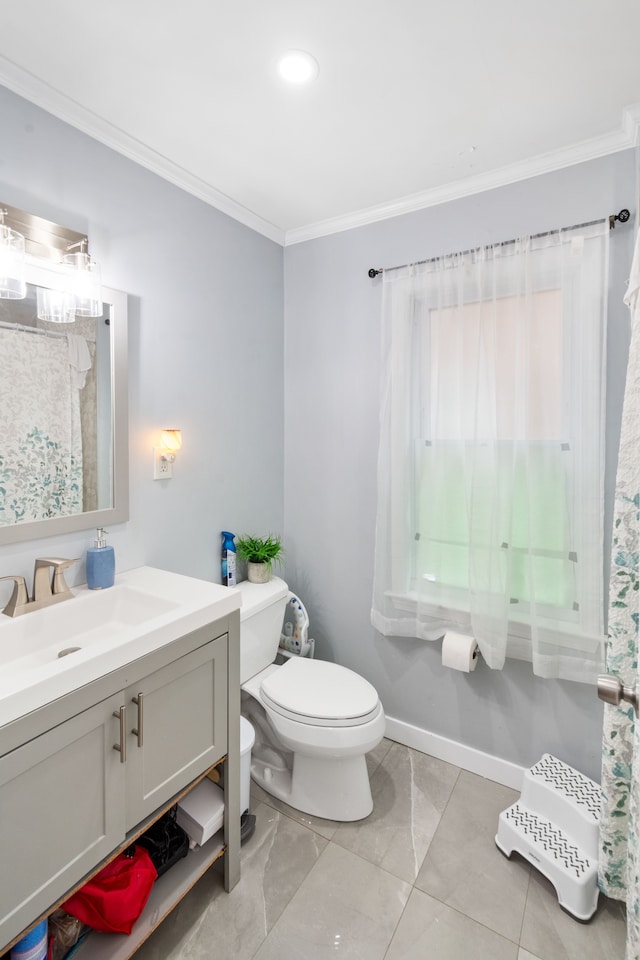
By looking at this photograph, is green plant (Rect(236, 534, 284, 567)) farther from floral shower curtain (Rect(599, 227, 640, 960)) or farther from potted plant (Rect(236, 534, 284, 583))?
floral shower curtain (Rect(599, 227, 640, 960))

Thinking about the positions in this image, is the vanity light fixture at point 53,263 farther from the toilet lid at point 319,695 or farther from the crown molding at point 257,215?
the toilet lid at point 319,695

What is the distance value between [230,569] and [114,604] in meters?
0.62

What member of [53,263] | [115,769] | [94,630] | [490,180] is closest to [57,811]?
Answer: [115,769]

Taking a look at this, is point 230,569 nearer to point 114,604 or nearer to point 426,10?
point 114,604

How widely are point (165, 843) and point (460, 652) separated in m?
1.22

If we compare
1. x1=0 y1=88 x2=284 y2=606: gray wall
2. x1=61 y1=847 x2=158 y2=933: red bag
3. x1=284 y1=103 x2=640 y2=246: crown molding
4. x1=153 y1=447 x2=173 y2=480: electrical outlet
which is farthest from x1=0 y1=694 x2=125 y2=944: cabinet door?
x1=284 y1=103 x2=640 y2=246: crown molding

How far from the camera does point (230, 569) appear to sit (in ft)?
6.96

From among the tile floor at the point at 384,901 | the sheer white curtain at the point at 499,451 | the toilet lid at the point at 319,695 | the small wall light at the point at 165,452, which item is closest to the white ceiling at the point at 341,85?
the sheer white curtain at the point at 499,451

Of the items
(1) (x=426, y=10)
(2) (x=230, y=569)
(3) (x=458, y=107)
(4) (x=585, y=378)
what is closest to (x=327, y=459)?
(2) (x=230, y=569)

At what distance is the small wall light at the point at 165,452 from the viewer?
6.02 feet

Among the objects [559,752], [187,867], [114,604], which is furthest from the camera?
[559,752]

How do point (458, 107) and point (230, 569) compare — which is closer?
point (458, 107)

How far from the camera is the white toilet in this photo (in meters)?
1.71

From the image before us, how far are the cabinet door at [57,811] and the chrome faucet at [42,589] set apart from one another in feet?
1.53
